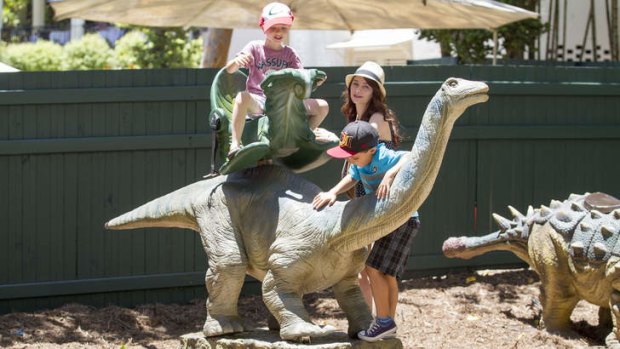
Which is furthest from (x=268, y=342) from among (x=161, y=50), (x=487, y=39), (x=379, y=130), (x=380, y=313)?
(x=161, y=50)

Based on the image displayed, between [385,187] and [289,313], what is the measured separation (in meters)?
0.80

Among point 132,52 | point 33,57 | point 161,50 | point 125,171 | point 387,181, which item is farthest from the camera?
point 33,57

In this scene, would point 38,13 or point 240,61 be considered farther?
point 38,13

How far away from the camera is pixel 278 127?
5.29m

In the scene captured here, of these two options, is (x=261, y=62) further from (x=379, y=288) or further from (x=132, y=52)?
(x=132, y=52)

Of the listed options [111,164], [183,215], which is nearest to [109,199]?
[111,164]

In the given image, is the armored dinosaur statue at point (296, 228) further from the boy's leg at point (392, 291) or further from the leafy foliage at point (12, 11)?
the leafy foliage at point (12, 11)

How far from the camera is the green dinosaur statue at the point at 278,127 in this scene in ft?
17.1

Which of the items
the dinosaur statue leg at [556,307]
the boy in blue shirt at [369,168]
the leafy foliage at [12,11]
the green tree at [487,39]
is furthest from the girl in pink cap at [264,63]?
the leafy foliage at [12,11]

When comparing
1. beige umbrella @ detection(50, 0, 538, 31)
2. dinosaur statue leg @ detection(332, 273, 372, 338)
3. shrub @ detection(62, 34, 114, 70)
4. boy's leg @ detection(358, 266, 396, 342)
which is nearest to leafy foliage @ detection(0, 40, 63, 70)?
shrub @ detection(62, 34, 114, 70)

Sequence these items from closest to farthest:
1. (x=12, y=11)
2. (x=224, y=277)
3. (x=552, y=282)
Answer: (x=224, y=277)
(x=552, y=282)
(x=12, y=11)

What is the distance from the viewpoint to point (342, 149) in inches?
198

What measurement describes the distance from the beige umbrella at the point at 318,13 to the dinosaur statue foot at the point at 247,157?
4.33 meters

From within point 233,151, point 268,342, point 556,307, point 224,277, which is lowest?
point 556,307
